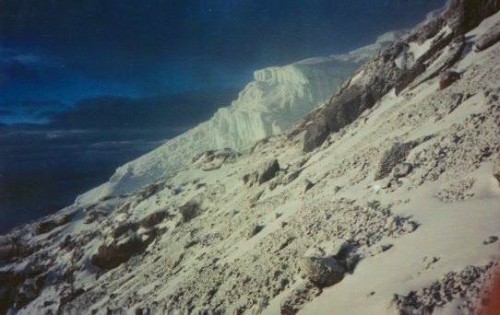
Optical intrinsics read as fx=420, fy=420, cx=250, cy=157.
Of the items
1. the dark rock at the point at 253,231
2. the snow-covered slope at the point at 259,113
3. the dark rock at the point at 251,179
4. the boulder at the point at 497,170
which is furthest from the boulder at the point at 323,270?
the snow-covered slope at the point at 259,113

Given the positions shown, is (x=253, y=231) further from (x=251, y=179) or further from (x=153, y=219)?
(x=153, y=219)

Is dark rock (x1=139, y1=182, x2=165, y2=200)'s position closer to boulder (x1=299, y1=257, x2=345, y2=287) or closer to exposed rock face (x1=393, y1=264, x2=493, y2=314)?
boulder (x1=299, y1=257, x2=345, y2=287)

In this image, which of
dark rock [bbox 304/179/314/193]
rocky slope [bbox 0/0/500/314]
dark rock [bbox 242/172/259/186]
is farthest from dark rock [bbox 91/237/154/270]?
dark rock [bbox 304/179/314/193]

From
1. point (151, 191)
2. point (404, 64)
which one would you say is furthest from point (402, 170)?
point (151, 191)

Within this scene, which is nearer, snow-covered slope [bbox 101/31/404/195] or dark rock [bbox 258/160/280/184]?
dark rock [bbox 258/160/280/184]

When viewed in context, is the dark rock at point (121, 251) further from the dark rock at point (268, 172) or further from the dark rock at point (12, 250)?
the dark rock at point (12, 250)
